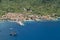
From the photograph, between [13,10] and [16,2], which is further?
[16,2]

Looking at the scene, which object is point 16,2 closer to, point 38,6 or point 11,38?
point 38,6

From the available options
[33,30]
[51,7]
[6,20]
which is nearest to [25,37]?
[33,30]

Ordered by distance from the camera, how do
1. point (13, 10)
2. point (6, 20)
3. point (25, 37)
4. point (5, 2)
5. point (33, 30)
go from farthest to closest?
point (5, 2) < point (13, 10) < point (6, 20) < point (33, 30) < point (25, 37)

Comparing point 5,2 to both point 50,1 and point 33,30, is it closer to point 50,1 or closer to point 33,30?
point 50,1

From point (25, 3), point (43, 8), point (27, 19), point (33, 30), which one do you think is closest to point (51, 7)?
point (43, 8)

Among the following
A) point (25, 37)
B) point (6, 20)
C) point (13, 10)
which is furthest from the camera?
point (13, 10)

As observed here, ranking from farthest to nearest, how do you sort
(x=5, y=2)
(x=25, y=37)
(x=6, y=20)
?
(x=5, y=2), (x=6, y=20), (x=25, y=37)
